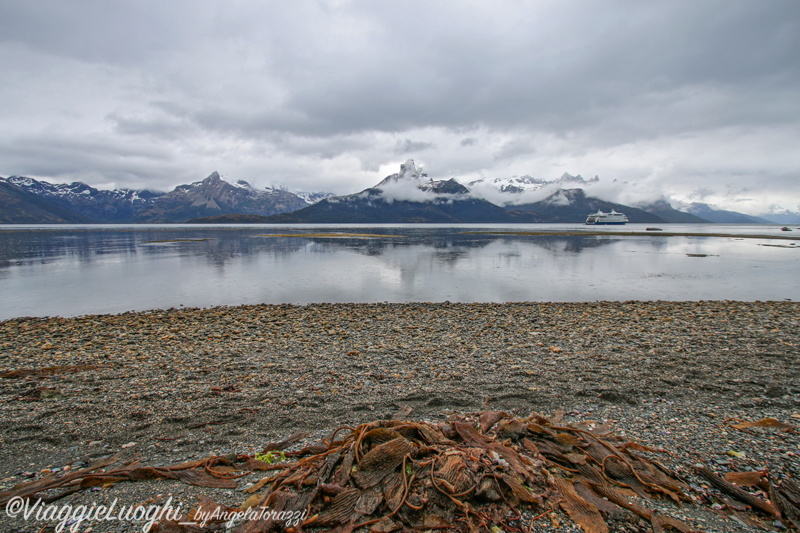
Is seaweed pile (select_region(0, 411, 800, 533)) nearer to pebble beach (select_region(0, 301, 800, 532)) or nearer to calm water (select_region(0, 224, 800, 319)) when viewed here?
pebble beach (select_region(0, 301, 800, 532))

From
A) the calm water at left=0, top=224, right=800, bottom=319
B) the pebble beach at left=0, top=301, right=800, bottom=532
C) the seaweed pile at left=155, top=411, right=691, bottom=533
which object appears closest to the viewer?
the seaweed pile at left=155, top=411, right=691, bottom=533

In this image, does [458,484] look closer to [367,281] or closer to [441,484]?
[441,484]

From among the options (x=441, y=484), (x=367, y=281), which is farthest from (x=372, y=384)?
(x=367, y=281)

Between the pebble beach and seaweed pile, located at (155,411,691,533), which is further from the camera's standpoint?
the pebble beach

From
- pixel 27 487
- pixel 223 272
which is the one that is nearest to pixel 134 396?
pixel 27 487

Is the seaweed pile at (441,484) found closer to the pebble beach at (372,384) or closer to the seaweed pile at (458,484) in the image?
the seaweed pile at (458,484)

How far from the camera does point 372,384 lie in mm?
8875

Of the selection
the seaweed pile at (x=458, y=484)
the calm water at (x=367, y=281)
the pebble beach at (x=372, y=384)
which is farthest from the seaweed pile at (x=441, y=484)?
the calm water at (x=367, y=281)

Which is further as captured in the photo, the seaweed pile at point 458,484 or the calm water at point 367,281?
the calm water at point 367,281

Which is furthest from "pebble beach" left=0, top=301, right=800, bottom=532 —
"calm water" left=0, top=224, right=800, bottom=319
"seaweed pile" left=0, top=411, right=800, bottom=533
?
"calm water" left=0, top=224, right=800, bottom=319

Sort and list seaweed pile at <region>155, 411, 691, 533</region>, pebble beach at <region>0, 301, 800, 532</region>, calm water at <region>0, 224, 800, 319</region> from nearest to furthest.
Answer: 1. seaweed pile at <region>155, 411, 691, 533</region>
2. pebble beach at <region>0, 301, 800, 532</region>
3. calm water at <region>0, 224, 800, 319</region>

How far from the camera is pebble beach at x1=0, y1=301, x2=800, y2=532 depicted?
5.83 meters

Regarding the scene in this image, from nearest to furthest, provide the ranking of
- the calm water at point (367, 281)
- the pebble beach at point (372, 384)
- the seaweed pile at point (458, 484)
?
1. the seaweed pile at point (458, 484)
2. the pebble beach at point (372, 384)
3. the calm water at point (367, 281)

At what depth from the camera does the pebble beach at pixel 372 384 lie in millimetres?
5828
